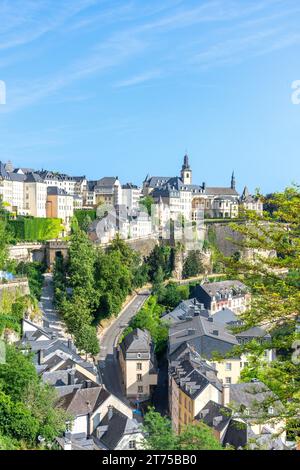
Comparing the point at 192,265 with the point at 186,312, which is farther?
the point at 192,265

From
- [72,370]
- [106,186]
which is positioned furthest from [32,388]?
[106,186]

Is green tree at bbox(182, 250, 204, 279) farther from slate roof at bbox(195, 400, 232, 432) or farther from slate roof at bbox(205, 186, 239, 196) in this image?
slate roof at bbox(195, 400, 232, 432)

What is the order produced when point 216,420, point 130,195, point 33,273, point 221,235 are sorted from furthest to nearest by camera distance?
point 130,195
point 221,235
point 33,273
point 216,420

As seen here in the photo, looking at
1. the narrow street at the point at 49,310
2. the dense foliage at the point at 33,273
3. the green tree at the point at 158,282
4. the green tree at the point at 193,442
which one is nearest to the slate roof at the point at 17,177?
the green tree at the point at 158,282

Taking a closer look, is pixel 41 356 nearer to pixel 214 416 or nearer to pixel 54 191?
pixel 214 416

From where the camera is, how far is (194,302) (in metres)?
34.8

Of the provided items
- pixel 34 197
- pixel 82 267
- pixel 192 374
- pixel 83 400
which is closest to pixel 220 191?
pixel 34 197

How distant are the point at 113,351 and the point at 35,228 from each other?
52.2ft

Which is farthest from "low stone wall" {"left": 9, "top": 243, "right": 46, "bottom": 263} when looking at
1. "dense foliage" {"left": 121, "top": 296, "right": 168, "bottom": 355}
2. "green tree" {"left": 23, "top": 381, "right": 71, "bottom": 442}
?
"green tree" {"left": 23, "top": 381, "right": 71, "bottom": 442}

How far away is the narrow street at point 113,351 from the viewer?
22.7 meters

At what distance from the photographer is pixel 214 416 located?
15.8 metres

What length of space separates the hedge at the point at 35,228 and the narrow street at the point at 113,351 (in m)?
8.84
